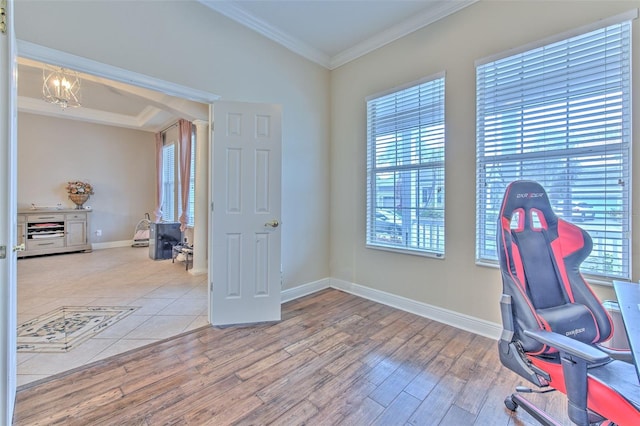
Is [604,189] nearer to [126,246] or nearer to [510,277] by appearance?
[510,277]

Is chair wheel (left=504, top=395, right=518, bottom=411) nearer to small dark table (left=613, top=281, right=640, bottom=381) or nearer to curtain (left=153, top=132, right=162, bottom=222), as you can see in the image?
small dark table (left=613, top=281, right=640, bottom=381)

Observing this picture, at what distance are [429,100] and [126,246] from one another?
7.57m

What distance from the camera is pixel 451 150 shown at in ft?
8.63

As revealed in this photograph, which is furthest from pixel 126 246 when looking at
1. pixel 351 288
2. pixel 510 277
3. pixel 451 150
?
pixel 510 277

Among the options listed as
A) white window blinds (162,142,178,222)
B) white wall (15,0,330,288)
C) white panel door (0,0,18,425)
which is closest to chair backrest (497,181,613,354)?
white wall (15,0,330,288)

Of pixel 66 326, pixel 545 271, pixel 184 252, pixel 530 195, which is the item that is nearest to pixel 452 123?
pixel 530 195

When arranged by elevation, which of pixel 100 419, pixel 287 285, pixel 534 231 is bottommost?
pixel 100 419

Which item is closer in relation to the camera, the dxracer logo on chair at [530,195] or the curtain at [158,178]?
the dxracer logo on chair at [530,195]

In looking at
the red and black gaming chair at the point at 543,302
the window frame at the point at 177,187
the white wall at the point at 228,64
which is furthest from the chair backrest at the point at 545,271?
the window frame at the point at 177,187

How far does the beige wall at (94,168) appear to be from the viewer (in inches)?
226

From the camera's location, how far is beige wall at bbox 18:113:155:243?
5730mm

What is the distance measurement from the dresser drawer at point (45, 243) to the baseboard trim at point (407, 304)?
18.6 ft

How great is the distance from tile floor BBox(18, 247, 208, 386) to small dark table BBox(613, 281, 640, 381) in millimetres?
2903

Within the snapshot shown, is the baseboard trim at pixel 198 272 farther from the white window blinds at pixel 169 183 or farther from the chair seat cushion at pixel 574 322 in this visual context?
the chair seat cushion at pixel 574 322
